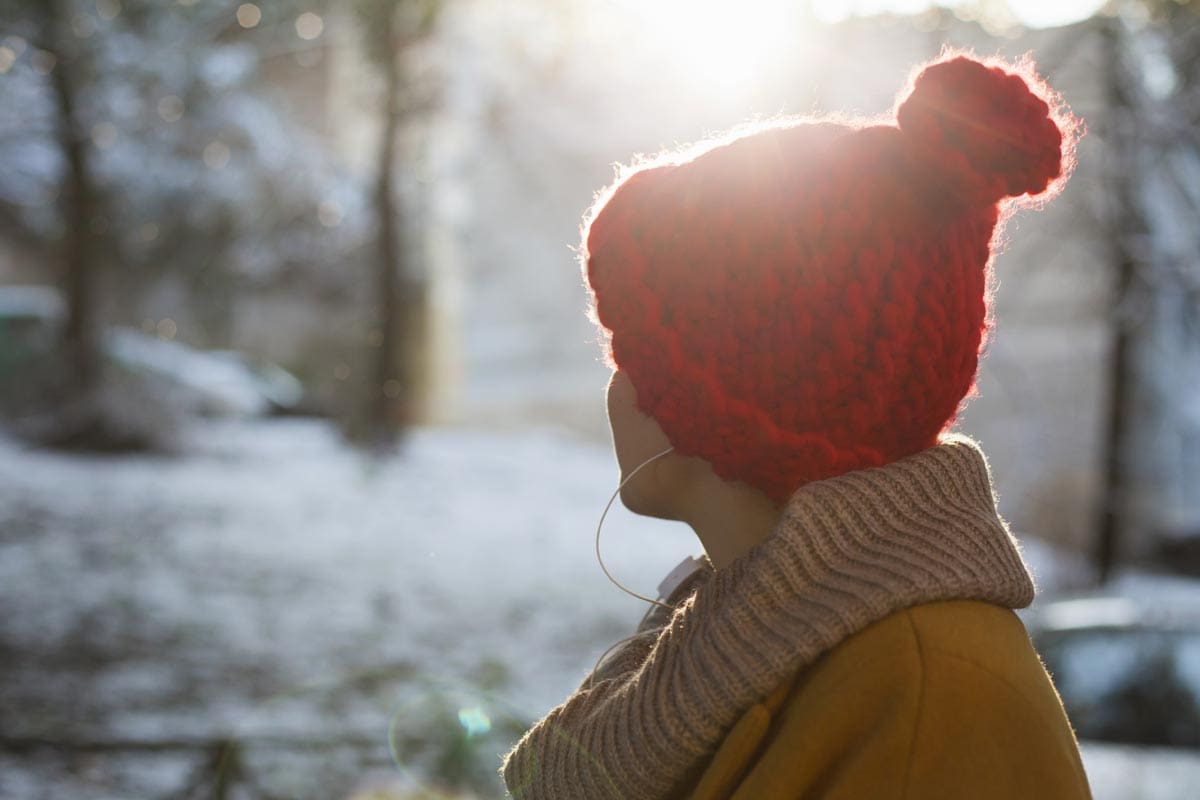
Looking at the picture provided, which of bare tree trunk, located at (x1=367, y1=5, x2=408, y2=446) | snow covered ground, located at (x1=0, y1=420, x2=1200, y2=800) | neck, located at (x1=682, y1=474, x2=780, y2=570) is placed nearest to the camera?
neck, located at (x1=682, y1=474, x2=780, y2=570)

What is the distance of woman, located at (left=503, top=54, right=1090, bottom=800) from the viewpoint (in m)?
1.07

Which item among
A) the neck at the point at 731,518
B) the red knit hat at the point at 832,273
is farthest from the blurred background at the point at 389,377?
the red knit hat at the point at 832,273

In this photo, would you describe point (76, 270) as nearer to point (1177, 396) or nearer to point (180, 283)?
point (180, 283)

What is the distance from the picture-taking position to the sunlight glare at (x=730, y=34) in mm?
5270

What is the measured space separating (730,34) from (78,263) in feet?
16.7

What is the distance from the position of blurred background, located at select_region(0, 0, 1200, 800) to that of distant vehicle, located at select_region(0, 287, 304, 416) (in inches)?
1.5

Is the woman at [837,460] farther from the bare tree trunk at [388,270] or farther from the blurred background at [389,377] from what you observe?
the bare tree trunk at [388,270]

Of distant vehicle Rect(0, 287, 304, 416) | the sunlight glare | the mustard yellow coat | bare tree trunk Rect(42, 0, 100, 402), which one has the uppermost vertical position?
the sunlight glare

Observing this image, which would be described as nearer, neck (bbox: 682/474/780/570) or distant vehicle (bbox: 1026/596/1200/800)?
neck (bbox: 682/474/780/570)

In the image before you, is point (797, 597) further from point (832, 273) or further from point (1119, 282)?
point (1119, 282)

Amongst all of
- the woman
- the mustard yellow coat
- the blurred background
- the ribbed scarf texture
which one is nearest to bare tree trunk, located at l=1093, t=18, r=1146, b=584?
the blurred background

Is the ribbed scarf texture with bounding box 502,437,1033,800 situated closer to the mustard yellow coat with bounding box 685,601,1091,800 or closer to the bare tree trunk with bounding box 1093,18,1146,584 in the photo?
the mustard yellow coat with bounding box 685,601,1091,800

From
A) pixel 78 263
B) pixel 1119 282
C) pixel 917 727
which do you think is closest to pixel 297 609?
pixel 78 263

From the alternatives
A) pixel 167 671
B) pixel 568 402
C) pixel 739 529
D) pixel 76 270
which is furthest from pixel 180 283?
pixel 739 529
